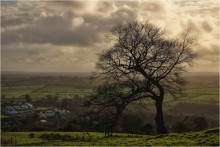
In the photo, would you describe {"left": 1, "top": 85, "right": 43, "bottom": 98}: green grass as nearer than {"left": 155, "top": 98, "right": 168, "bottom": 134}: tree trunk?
No

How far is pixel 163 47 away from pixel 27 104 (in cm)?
7665

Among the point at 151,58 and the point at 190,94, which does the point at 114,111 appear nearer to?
the point at 151,58

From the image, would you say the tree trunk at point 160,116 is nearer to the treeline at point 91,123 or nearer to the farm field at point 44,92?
the treeline at point 91,123

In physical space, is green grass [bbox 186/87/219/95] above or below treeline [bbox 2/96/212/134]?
above

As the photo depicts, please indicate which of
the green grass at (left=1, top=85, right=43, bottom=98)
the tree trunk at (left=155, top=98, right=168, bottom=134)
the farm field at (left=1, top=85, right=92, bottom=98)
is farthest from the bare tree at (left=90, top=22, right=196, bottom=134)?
the green grass at (left=1, top=85, right=43, bottom=98)

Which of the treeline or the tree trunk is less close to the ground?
the tree trunk

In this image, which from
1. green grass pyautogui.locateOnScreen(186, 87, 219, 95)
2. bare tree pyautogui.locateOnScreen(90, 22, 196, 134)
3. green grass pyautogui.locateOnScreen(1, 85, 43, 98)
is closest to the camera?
bare tree pyautogui.locateOnScreen(90, 22, 196, 134)

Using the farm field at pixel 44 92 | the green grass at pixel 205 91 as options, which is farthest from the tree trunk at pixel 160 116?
the green grass at pixel 205 91

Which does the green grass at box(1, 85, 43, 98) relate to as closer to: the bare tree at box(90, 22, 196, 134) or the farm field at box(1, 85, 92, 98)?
the farm field at box(1, 85, 92, 98)

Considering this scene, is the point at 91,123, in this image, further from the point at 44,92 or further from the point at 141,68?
the point at 44,92

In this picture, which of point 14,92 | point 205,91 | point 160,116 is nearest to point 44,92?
point 14,92

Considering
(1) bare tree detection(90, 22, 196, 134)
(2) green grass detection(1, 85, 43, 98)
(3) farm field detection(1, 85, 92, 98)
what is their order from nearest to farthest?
(1) bare tree detection(90, 22, 196, 134), (3) farm field detection(1, 85, 92, 98), (2) green grass detection(1, 85, 43, 98)

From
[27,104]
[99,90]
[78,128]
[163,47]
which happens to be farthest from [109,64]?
[27,104]

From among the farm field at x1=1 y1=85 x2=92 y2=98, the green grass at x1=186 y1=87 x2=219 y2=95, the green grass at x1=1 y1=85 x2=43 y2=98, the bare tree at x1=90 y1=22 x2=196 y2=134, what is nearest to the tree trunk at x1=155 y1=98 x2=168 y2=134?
the bare tree at x1=90 y1=22 x2=196 y2=134
